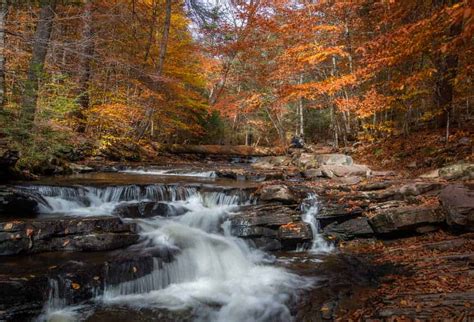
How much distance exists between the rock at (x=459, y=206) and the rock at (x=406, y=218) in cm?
31

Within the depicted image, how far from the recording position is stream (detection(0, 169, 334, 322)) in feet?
14.8

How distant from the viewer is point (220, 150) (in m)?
21.0

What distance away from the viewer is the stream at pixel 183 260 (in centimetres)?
452

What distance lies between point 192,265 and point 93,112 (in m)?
11.1

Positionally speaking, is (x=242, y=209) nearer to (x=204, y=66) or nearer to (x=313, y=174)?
(x=313, y=174)

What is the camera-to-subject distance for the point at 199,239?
21.6 ft

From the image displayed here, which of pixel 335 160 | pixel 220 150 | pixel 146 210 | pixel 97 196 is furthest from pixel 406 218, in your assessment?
pixel 220 150

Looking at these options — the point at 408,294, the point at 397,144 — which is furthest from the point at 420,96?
the point at 408,294

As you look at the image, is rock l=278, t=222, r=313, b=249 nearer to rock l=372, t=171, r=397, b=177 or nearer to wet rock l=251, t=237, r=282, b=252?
wet rock l=251, t=237, r=282, b=252

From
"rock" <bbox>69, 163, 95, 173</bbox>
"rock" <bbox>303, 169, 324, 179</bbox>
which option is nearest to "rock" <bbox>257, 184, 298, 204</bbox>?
"rock" <bbox>303, 169, 324, 179</bbox>

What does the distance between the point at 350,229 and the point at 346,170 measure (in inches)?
170

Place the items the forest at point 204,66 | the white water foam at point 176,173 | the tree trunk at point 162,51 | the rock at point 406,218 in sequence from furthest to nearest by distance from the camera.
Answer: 1. the tree trunk at point 162,51
2. the white water foam at point 176,173
3. the forest at point 204,66
4. the rock at point 406,218

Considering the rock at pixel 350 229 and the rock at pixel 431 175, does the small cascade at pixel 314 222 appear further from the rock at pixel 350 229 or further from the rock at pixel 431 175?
the rock at pixel 431 175

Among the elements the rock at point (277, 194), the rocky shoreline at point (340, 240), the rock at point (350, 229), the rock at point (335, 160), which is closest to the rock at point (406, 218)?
the rocky shoreline at point (340, 240)
